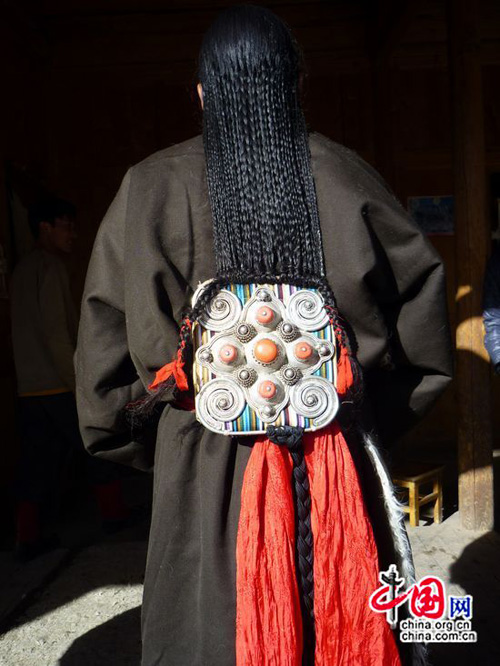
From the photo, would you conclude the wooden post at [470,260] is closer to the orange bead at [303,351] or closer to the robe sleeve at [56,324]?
the robe sleeve at [56,324]

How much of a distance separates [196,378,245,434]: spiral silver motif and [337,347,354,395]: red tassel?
0.20m

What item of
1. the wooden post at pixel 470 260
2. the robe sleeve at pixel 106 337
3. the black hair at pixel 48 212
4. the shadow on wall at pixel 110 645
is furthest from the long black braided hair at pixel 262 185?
the black hair at pixel 48 212

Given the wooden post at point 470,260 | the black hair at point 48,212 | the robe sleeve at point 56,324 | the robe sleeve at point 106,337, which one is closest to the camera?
the robe sleeve at point 106,337

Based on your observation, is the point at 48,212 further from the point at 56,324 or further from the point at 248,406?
the point at 248,406

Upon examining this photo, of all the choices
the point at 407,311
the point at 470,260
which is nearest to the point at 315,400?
the point at 407,311

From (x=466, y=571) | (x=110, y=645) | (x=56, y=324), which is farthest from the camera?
(x=56, y=324)

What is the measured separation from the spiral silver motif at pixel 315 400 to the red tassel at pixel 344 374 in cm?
2

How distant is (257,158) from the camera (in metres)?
1.43

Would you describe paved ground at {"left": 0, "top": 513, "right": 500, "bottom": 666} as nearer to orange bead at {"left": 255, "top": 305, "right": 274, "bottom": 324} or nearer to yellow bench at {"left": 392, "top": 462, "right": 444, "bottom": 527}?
yellow bench at {"left": 392, "top": 462, "right": 444, "bottom": 527}

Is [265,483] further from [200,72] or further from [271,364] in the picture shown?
[200,72]

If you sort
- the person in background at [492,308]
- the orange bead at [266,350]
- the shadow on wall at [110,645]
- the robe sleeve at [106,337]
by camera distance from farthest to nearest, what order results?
1. the person in background at [492,308]
2. the shadow on wall at [110,645]
3. the robe sleeve at [106,337]
4. the orange bead at [266,350]

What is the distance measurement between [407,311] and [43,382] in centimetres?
271

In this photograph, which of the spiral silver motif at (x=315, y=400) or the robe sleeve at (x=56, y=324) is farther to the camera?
the robe sleeve at (x=56, y=324)

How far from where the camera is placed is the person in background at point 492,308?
3.41 m
